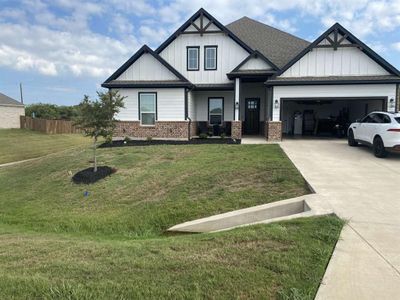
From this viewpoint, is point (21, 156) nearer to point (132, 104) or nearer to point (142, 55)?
point (132, 104)

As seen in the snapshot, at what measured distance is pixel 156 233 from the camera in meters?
7.37

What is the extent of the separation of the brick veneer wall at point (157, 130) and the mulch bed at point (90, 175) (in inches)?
275

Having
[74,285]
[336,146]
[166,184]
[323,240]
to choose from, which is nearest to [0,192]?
[166,184]

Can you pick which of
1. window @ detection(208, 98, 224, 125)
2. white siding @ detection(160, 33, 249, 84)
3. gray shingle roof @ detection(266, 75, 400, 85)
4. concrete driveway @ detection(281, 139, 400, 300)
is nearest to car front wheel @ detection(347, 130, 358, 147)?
concrete driveway @ detection(281, 139, 400, 300)

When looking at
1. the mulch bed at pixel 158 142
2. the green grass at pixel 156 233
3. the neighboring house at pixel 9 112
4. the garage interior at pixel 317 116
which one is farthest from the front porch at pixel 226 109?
the neighboring house at pixel 9 112

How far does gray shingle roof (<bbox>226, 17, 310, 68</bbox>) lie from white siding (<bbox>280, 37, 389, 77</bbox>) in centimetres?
A: 370

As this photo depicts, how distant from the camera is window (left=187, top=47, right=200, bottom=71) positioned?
2053 centimetres

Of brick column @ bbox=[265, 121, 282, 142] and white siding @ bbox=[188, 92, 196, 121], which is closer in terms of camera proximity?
brick column @ bbox=[265, 121, 282, 142]

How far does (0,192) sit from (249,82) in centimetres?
1518

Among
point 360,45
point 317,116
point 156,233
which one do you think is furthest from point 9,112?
point 156,233

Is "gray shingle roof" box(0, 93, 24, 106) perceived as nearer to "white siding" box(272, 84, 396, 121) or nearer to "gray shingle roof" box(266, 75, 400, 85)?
"white siding" box(272, 84, 396, 121)

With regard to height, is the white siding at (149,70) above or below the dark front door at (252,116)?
above

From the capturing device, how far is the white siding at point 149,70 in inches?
746

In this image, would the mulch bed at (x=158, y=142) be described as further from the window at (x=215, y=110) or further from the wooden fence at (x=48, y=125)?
the wooden fence at (x=48, y=125)
